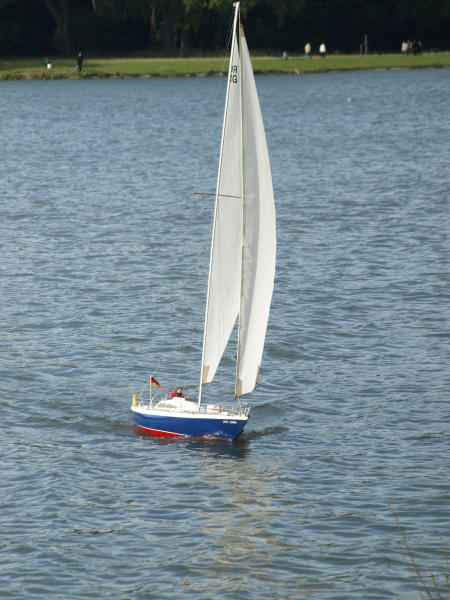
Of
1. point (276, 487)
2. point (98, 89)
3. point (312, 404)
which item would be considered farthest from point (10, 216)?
point (98, 89)

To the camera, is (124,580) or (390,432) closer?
(124,580)

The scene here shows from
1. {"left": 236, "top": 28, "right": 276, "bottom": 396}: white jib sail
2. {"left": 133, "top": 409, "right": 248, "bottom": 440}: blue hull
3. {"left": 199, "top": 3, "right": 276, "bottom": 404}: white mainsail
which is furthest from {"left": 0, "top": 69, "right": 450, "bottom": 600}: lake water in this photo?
{"left": 199, "top": 3, "right": 276, "bottom": 404}: white mainsail

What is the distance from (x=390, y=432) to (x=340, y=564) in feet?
27.1

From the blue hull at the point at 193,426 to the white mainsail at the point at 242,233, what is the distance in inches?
54.9

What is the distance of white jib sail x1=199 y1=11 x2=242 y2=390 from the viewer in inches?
1121

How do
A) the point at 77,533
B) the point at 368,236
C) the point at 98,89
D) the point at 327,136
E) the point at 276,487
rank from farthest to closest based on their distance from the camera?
the point at 98,89 → the point at 327,136 → the point at 368,236 → the point at 276,487 → the point at 77,533

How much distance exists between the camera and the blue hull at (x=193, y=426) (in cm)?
3022

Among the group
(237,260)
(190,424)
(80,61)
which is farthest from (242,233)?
(80,61)

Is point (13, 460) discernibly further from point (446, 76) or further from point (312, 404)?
Answer: point (446, 76)

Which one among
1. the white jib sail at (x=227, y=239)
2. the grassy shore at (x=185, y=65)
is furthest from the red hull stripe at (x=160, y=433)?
the grassy shore at (x=185, y=65)

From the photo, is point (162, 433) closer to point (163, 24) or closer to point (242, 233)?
point (242, 233)

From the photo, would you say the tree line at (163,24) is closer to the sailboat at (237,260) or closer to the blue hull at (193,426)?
the sailboat at (237,260)

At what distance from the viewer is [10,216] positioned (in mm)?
67812

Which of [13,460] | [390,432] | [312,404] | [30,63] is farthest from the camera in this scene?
[30,63]
